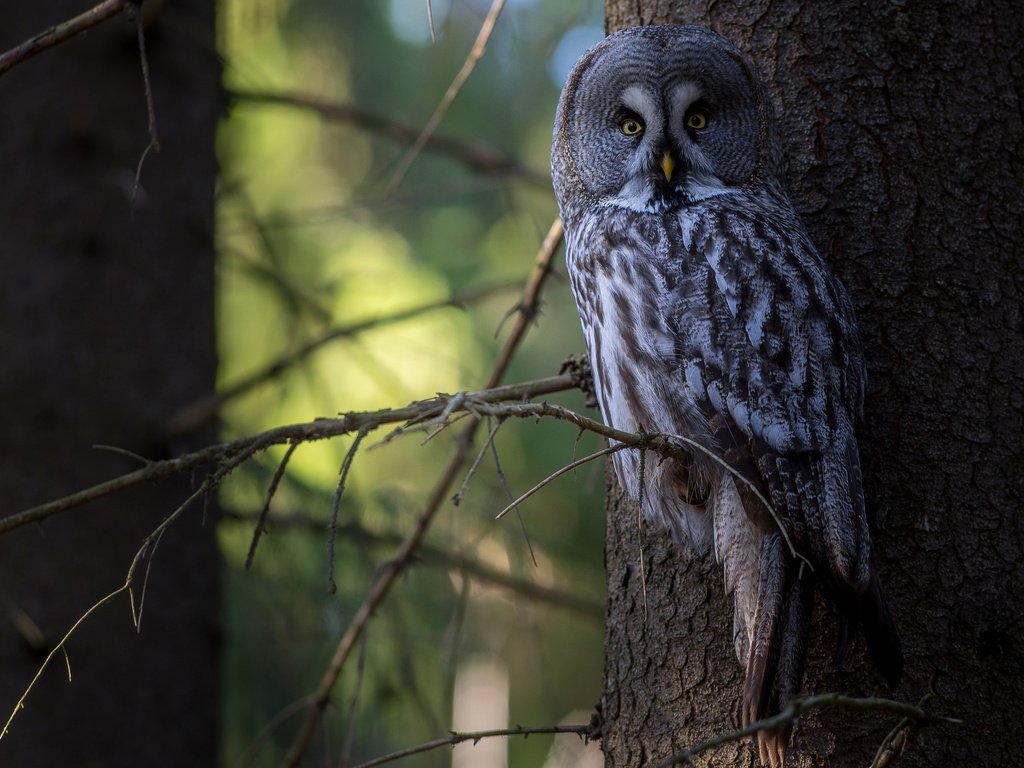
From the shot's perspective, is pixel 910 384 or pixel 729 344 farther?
pixel 910 384

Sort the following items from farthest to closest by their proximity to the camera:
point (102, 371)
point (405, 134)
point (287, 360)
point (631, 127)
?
point (405, 134)
point (102, 371)
point (287, 360)
point (631, 127)

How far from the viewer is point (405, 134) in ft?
10.8

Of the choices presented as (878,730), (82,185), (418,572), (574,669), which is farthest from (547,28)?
(574,669)

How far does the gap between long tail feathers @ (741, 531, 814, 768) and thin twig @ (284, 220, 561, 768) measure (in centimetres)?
88

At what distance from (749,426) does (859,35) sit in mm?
859

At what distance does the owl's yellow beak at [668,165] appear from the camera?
7.12 feet

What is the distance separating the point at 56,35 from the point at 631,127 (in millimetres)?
1128

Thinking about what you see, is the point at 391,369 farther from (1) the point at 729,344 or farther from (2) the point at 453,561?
(1) the point at 729,344

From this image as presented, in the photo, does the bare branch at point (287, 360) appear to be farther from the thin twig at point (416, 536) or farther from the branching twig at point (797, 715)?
the branching twig at point (797, 715)

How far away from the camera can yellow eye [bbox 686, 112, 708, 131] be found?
2.23 m

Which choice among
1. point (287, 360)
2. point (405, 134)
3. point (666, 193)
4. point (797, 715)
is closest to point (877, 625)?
point (797, 715)

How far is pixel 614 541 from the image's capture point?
2199 millimetres

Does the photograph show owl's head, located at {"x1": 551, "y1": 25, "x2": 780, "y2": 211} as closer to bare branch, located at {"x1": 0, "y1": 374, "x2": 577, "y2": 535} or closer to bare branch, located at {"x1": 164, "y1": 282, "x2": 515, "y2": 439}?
bare branch, located at {"x1": 164, "y1": 282, "x2": 515, "y2": 439}

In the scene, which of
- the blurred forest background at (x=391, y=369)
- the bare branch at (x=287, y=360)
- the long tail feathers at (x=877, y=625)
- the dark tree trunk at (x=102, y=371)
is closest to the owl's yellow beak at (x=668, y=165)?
the blurred forest background at (x=391, y=369)
